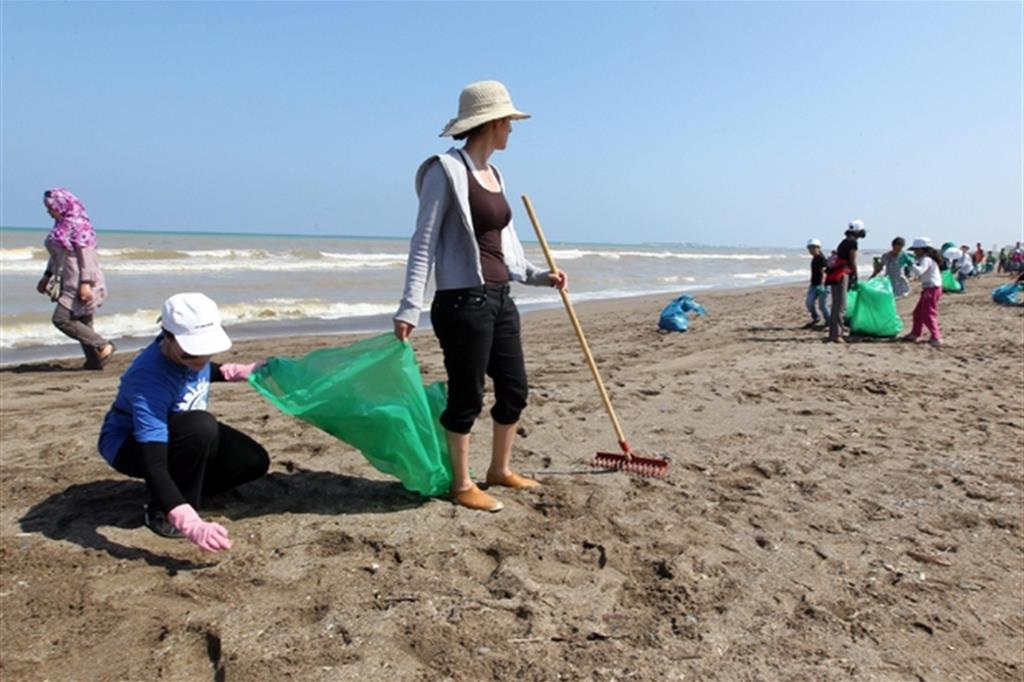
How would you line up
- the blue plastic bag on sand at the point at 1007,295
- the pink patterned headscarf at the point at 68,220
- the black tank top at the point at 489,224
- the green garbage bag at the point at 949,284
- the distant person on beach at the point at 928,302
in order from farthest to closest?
the green garbage bag at the point at 949,284 → the blue plastic bag on sand at the point at 1007,295 → the distant person on beach at the point at 928,302 → the pink patterned headscarf at the point at 68,220 → the black tank top at the point at 489,224

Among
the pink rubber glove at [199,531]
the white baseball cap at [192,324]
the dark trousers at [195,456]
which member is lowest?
the pink rubber glove at [199,531]

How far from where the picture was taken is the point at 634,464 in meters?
3.79

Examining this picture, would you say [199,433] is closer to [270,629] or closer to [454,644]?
[270,629]

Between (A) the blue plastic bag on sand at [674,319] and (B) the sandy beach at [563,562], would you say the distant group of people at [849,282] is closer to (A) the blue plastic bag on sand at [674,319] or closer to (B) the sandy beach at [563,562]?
(A) the blue plastic bag on sand at [674,319]

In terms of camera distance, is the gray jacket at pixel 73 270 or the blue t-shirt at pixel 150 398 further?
the gray jacket at pixel 73 270

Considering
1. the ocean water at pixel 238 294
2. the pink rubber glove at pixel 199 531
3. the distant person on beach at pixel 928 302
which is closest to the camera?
the pink rubber glove at pixel 199 531

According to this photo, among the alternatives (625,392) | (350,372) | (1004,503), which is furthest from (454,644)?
(625,392)

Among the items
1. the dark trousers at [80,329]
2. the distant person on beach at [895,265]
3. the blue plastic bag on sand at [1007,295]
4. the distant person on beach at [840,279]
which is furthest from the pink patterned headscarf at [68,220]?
the blue plastic bag on sand at [1007,295]

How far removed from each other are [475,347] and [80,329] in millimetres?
5225

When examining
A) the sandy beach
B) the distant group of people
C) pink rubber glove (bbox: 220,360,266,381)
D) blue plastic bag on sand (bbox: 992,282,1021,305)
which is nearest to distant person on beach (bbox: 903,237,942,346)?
the distant group of people

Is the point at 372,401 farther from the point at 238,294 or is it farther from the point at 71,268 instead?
the point at 238,294

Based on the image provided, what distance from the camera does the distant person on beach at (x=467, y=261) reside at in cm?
292

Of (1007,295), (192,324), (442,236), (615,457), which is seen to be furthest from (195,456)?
(1007,295)

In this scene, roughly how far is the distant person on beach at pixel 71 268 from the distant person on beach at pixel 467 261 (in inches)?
187
